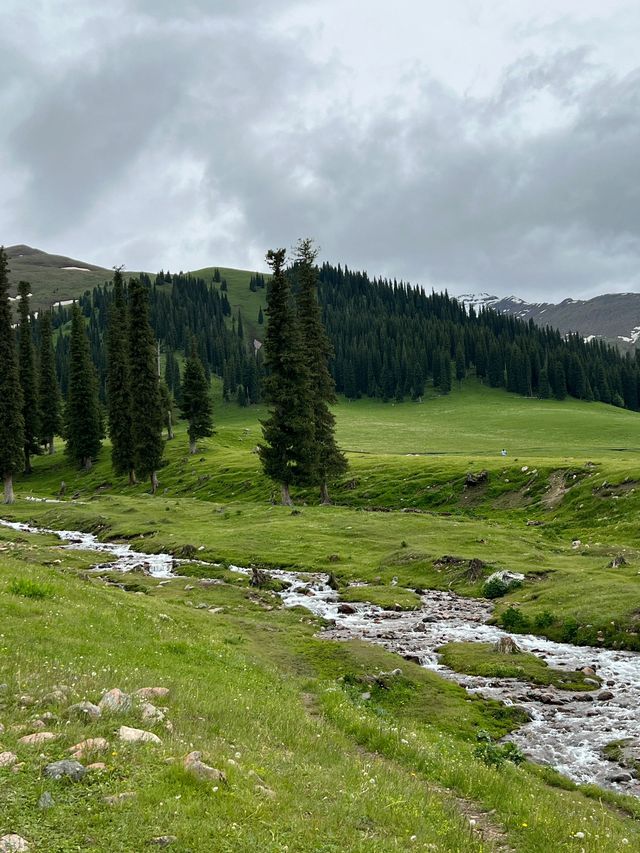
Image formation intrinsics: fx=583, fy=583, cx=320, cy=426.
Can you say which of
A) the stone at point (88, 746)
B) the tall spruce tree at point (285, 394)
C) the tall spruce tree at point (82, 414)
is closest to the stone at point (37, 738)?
the stone at point (88, 746)

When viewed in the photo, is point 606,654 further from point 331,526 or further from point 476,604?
point 331,526

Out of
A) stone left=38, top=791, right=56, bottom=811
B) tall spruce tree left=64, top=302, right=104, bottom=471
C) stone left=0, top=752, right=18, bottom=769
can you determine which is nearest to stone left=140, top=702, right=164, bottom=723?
stone left=0, top=752, right=18, bottom=769

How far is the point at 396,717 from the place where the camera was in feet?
51.6

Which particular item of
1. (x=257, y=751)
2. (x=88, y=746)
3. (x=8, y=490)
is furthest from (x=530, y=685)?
(x=8, y=490)

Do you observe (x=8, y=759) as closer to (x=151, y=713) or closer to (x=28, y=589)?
(x=151, y=713)

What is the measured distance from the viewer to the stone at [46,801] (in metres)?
6.78

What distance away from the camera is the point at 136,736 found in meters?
9.07

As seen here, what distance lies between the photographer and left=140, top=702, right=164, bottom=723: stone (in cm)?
1005

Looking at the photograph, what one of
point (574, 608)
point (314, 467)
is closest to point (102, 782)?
point (574, 608)

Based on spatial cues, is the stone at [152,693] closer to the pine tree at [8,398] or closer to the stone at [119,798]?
the stone at [119,798]

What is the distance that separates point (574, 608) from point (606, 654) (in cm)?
358

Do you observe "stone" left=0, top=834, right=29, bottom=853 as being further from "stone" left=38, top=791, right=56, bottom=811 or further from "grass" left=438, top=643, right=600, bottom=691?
"grass" left=438, top=643, right=600, bottom=691

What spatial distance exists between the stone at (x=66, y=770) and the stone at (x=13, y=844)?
1433 millimetres

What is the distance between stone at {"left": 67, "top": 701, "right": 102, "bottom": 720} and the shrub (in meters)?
10.7
